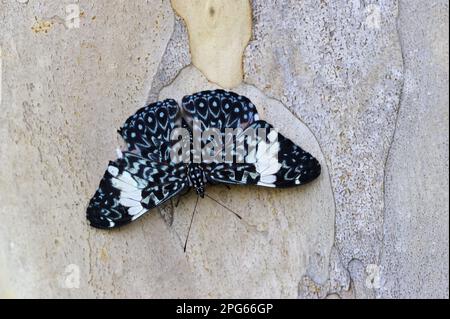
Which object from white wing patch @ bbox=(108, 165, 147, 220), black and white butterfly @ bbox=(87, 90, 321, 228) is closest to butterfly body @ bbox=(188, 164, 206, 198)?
black and white butterfly @ bbox=(87, 90, 321, 228)

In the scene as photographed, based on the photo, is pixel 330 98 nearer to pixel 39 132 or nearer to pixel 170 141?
pixel 170 141

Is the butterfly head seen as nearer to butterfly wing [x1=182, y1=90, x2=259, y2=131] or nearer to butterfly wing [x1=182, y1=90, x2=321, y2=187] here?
butterfly wing [x1=182, y1=90, x2=321, y2=187]

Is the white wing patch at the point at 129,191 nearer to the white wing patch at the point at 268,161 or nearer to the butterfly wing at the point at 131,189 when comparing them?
the butterfly wing at the point at 131,189

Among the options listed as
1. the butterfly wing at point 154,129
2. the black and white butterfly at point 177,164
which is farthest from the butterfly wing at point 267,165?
the butterfly wing at point 154,129

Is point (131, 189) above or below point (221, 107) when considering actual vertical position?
below

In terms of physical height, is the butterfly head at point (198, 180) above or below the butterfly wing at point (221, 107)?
below

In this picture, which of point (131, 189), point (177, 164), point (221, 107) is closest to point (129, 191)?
point (131, 189)

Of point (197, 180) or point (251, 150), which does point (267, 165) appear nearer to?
point (251, 150)
